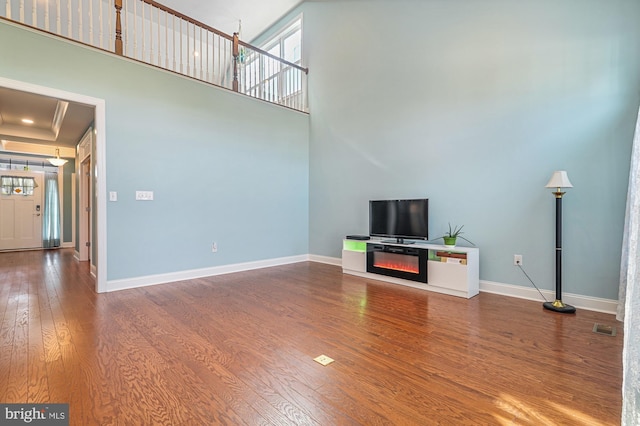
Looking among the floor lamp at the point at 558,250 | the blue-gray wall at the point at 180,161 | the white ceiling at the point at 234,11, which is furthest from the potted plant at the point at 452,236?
the white ceiling at the point at 234,11

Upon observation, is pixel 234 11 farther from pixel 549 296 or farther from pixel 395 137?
pixel 549 296

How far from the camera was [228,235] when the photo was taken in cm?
446

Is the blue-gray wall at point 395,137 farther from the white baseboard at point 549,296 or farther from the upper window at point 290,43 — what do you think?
the upper window at point 290,43

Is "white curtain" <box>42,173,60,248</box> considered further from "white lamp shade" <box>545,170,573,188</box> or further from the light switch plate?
"white lamp shade" <box>545,170,573,188</box>

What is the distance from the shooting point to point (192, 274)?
407 centimetres

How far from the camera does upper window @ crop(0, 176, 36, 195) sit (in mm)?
6582

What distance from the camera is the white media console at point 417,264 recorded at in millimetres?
3205

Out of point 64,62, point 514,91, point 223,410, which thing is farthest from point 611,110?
point 64,62

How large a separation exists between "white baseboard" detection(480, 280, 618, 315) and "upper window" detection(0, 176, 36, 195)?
371 inches

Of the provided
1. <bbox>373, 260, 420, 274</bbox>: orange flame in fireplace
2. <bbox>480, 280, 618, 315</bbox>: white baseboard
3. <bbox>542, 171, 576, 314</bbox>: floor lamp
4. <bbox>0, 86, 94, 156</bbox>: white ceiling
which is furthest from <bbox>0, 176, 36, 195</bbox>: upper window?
<bbox>542, 171, 576, 314</bbox>: floor lamp

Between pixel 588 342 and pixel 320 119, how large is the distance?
4.57 meters

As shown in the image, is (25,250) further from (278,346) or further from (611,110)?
(611,110)

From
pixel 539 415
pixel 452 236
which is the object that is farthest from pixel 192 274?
pixel 539 415

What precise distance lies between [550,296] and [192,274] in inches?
166
